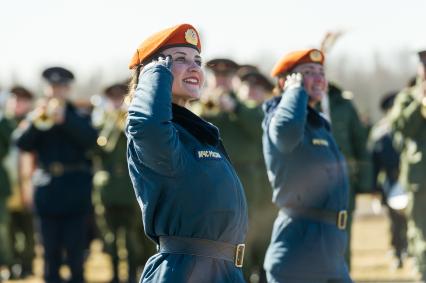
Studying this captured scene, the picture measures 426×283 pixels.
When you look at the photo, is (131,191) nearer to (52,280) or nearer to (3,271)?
(52,280)

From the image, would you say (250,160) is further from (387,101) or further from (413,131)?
(387,101)

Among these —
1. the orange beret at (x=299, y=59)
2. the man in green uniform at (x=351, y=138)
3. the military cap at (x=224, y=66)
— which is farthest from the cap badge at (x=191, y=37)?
the military cap at (x=224, y=66)

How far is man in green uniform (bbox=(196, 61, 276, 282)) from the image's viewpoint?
10656 mm

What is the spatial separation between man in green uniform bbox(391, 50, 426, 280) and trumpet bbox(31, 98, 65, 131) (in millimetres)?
3374

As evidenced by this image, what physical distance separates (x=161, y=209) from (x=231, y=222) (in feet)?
1.04

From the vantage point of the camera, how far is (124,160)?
11.3m

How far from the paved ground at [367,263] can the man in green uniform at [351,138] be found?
1.04 meters

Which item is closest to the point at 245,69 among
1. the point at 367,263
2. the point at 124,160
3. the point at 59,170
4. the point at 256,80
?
the point at 256,80

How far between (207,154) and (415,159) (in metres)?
5.57

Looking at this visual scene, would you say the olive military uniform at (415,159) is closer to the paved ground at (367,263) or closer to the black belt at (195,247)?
the paved ground at (367,263)

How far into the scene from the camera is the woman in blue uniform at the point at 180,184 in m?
4.36

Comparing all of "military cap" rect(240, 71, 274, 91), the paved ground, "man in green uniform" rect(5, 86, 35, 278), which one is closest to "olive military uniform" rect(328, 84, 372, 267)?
the paved ground

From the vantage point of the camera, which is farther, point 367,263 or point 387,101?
point 387,101

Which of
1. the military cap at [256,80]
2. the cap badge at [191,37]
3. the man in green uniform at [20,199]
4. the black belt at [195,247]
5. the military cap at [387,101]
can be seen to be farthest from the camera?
the military cap at [387,101]
